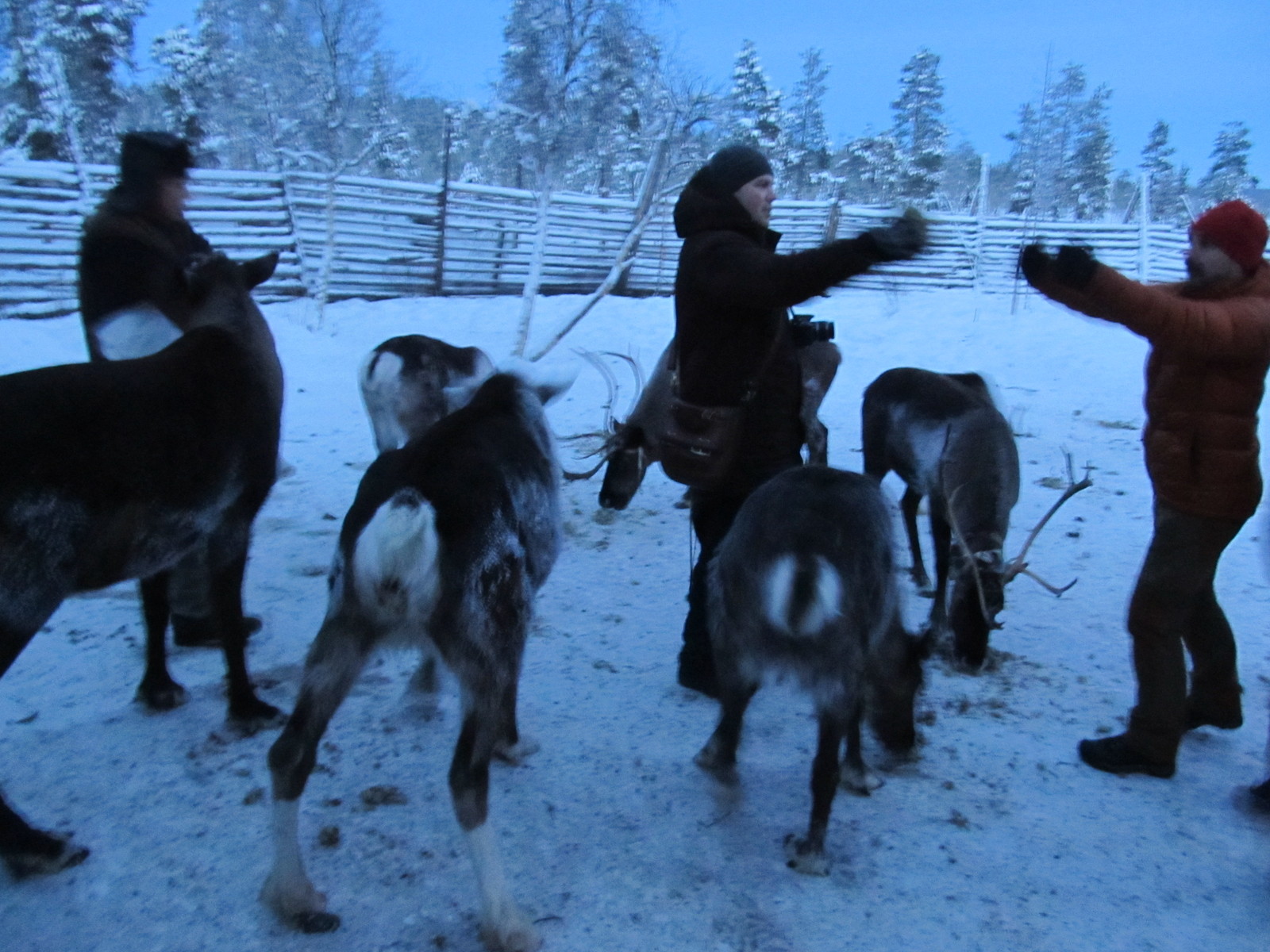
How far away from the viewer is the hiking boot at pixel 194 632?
3941 mm

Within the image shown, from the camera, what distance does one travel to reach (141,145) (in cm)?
358

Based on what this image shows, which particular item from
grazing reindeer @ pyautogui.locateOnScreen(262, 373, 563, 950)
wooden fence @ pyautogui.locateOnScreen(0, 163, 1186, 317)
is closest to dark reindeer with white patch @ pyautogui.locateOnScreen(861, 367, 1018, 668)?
grazing reindeer @ pyautogui.locateOnScreen(262, 373, 563, 950)

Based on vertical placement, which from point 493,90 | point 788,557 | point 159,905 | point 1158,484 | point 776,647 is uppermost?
point 493,90

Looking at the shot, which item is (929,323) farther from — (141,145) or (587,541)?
(141,145)

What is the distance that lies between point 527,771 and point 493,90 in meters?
13.6

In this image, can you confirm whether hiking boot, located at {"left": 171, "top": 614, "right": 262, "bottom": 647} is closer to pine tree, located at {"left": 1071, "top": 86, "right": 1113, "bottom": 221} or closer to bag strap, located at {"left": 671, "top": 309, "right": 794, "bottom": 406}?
bag strap, located at {"left": 671, "top": 309, "right": 794, "bottom": 406}

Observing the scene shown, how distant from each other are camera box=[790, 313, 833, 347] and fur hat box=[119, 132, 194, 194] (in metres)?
2.70

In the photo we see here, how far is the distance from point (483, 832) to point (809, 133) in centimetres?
4270

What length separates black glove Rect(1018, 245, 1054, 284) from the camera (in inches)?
107

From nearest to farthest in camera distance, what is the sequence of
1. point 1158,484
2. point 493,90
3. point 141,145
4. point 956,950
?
point 956,950 → point 1158,484 → point 141,145 → point 493,90

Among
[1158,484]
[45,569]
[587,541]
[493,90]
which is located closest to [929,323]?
[493,90]

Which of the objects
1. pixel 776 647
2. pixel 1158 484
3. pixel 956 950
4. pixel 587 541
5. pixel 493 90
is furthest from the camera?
pixel 493 90

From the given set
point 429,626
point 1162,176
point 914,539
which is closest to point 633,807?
point 429,626

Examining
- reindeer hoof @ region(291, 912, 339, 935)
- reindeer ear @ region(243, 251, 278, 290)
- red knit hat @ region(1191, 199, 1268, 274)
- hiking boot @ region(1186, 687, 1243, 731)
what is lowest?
reindeer hoof @ region(291, 912, 339, 935)
